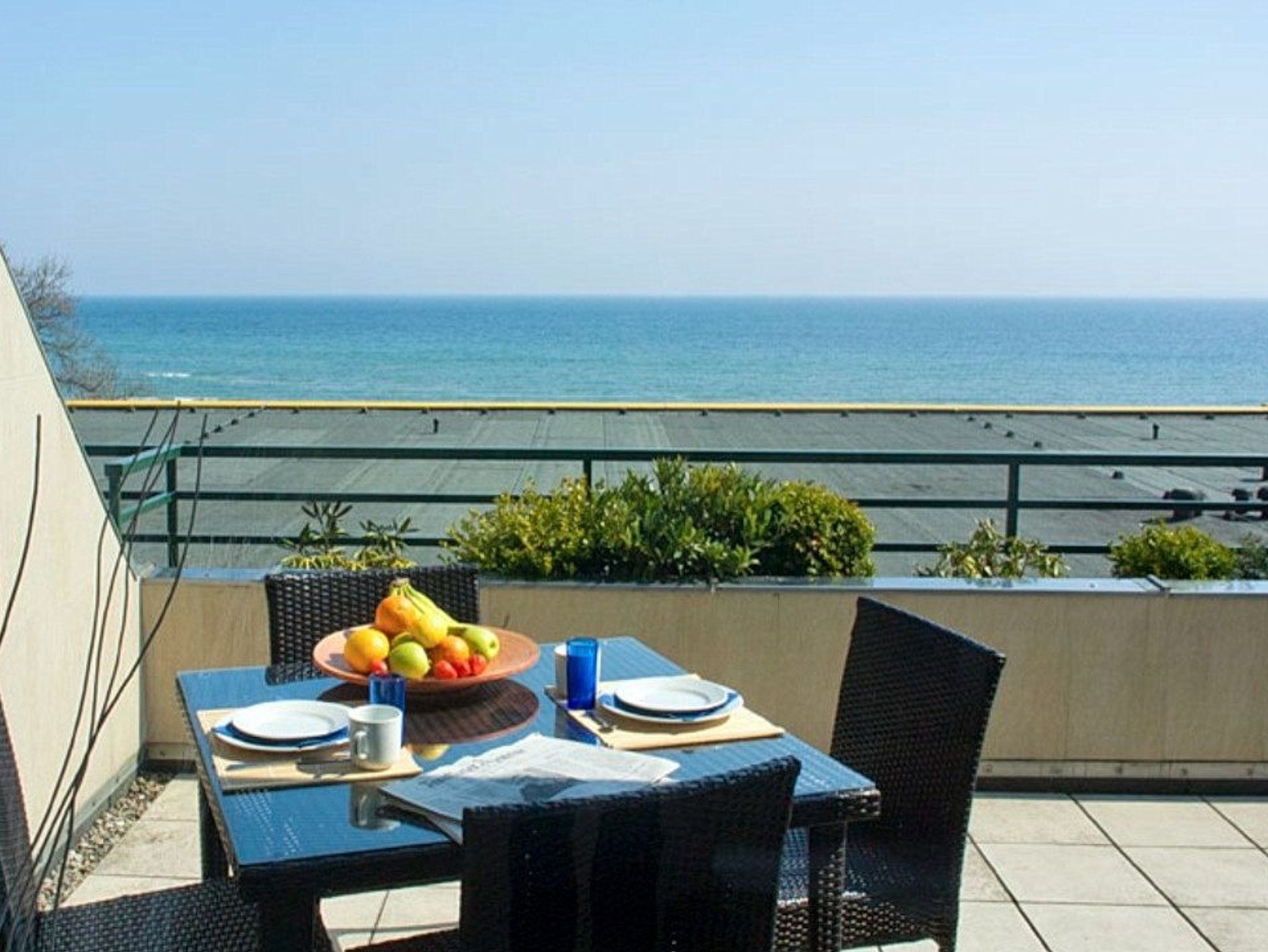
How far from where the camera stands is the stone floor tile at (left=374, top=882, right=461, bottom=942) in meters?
3.18

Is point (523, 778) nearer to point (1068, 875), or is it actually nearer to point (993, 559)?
point (1068, 875)

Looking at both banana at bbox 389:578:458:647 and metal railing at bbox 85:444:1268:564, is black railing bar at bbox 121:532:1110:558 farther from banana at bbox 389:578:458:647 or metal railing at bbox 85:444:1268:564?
banana at bbox 389:578:458:647

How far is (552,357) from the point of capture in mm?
57750

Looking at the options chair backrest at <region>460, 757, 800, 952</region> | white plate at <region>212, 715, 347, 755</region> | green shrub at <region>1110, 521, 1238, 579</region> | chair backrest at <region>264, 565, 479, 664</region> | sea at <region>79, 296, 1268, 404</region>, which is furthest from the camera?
sea at <region>79, 296, 1268, 404</region>

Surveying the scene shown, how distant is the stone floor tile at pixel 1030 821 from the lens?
12.5 ft

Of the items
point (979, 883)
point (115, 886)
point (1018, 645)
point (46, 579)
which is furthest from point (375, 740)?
point (1018, 645)

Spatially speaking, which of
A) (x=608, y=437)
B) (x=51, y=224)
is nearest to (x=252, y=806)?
(x=51, y=224)

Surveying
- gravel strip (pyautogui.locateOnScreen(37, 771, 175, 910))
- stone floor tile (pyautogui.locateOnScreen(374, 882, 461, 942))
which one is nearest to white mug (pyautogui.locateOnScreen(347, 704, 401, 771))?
stone floor tile (pyautogui.locateOnScreen(374, 882, 461, 942))

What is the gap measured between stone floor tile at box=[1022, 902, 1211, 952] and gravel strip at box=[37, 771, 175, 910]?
90.8 inches

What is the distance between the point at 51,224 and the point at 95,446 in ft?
4.30

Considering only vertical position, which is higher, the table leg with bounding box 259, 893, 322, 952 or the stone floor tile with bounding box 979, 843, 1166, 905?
the table leg with bounding box 259, 893, 322, 952

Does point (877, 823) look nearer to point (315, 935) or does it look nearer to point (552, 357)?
point (315, 935)

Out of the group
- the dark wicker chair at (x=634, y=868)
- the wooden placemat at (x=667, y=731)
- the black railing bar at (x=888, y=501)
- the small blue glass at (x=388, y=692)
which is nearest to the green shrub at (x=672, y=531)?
the black railing bar at (x=888, y=501)

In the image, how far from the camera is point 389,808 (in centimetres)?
206
